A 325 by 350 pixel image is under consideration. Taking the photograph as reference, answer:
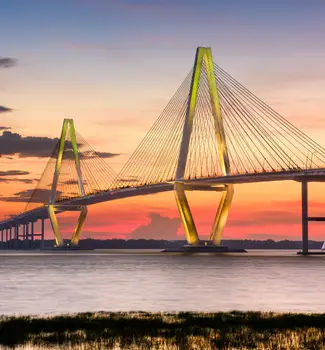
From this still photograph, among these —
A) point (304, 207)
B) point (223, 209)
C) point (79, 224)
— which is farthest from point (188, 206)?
point (79, 224)

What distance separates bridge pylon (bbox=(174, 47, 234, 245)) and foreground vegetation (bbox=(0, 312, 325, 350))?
59493 millimetres

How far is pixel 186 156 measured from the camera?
85.9 meters

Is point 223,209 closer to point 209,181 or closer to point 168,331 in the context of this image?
point 209,181

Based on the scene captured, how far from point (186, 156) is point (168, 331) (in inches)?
2553

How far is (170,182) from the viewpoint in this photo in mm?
89250

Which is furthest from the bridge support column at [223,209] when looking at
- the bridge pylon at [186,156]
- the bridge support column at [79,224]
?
the bridge support column at [79,224]

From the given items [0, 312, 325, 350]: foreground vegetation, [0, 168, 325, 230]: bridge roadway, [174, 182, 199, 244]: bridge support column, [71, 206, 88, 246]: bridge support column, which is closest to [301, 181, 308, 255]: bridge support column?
[0, 168, 325, 230]: bridge roadway

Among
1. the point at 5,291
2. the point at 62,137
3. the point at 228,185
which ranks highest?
the point at 62,137

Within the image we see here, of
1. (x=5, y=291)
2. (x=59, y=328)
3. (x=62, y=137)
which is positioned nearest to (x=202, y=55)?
(x=62, y=137)

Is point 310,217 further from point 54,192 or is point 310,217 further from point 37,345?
point 37,345

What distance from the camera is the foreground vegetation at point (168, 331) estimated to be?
19.2m

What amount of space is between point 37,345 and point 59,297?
17.0 meters

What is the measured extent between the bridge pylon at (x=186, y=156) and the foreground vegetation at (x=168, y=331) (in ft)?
195

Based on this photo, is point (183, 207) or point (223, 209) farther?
point (223, 209)
